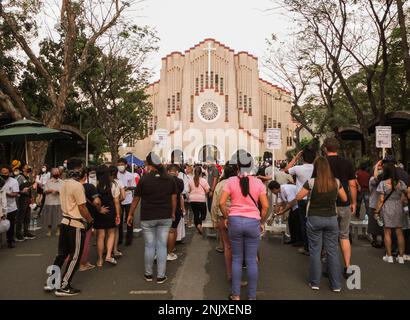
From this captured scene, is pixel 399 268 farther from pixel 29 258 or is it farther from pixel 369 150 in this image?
pixel 369 150

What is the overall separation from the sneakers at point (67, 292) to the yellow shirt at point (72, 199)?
33.8 inches

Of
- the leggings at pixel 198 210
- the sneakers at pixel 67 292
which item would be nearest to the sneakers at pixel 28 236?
the leggings at pixel 198 210

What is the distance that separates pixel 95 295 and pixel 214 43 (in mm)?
48715

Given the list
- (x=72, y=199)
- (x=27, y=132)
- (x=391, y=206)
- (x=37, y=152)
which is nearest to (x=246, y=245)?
(x=72, y=199)

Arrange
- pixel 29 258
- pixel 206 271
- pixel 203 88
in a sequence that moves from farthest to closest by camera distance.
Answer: pixel 203 88 < pixel 29 258 < pixel 206 271

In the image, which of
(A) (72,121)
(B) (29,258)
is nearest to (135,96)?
(A) (72,121)

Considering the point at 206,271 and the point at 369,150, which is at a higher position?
the point at 369,150

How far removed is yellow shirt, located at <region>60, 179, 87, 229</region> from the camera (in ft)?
17.3

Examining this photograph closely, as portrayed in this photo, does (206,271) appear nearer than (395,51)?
Yes

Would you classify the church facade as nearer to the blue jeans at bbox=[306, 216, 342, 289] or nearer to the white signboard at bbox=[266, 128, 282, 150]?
the white signboard at bbox=[266, 128, 282, 150]

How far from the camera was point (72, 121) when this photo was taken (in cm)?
3069

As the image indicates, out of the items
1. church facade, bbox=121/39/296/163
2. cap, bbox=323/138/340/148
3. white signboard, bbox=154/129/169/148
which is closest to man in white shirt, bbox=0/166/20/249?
cap, bbox=323/138/340/148

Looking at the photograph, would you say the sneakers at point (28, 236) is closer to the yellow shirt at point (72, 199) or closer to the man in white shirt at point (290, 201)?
the yellow shirt at point (72, 199)
